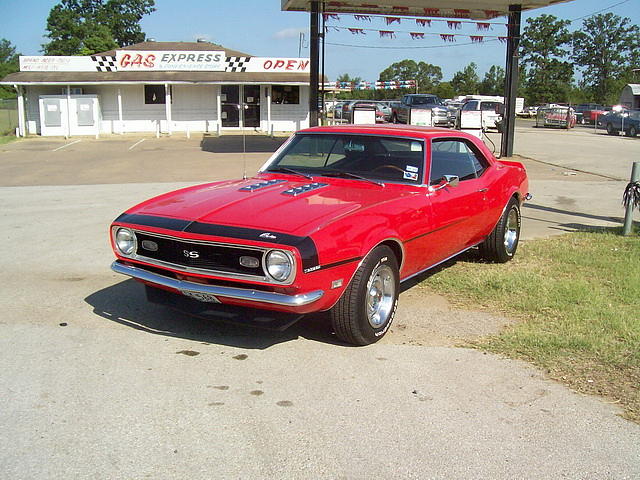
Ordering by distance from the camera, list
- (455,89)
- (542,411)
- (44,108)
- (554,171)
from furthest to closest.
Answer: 1. (455,89)
2. (44,108)
3. (554,171)
4. (542,411)

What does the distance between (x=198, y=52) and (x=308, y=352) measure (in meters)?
27.6

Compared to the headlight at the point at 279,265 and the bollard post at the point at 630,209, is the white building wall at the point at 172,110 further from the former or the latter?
the headlight at the point at 279,265

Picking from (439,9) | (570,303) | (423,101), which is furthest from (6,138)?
(570,303)

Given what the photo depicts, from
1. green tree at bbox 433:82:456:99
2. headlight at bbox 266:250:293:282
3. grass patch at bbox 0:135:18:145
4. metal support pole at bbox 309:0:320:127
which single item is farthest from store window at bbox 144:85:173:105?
green tree at bbox 433:82:456:99

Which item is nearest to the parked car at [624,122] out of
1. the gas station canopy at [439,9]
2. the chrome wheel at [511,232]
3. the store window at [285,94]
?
the gas station canopy at [439,9]

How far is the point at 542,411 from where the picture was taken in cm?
382

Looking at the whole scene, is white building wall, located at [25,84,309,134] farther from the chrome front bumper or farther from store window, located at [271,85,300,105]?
the chrome front bumper

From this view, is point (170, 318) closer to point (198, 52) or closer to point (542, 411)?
point (542, 411)

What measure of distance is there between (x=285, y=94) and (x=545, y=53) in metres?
58.7

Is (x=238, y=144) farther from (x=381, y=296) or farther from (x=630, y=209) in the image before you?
(x=381, y=296)

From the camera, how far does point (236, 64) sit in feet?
98.9

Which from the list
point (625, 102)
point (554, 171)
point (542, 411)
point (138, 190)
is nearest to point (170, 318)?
point (542, 411)

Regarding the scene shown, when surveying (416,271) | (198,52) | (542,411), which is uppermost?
(198,52)

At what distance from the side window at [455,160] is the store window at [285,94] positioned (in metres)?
25.2
